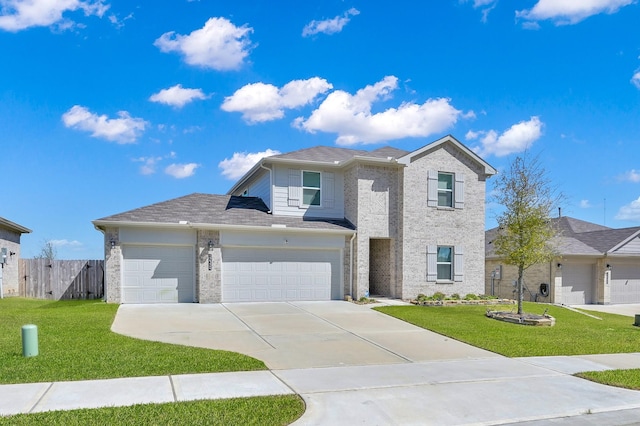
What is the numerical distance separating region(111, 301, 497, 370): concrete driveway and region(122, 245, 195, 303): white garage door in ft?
2.64

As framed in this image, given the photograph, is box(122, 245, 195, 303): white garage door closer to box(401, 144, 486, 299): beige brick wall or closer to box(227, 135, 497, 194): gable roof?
box(227, 135, 497, 194): gable roof

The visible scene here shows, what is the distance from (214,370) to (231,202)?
12.8 metres

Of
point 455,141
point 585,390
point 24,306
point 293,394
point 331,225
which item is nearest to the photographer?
point 293,394

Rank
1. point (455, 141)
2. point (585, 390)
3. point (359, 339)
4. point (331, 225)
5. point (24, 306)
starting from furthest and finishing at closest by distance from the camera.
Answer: point (455, 141)
point (331, 225)
point (24, 306)
point (359, 339)
point (585, 390)

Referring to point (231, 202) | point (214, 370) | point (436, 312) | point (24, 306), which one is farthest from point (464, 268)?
point (24, 306)

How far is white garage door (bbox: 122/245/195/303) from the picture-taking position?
17.2 m

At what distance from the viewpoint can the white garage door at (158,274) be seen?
56.4 feet

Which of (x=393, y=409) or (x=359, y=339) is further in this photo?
(x=359, y=339)

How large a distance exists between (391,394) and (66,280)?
1724 centimetres

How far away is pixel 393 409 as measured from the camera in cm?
659

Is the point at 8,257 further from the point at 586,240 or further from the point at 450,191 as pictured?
the point at 586,240

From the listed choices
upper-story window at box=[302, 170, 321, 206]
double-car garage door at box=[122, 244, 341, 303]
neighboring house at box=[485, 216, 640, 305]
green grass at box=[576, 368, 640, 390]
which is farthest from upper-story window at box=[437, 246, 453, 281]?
green grass at box=[576, 368, 640, 390]

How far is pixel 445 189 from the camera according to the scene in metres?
20.7

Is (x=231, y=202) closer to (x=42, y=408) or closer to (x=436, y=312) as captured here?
(x=436, y=312)
